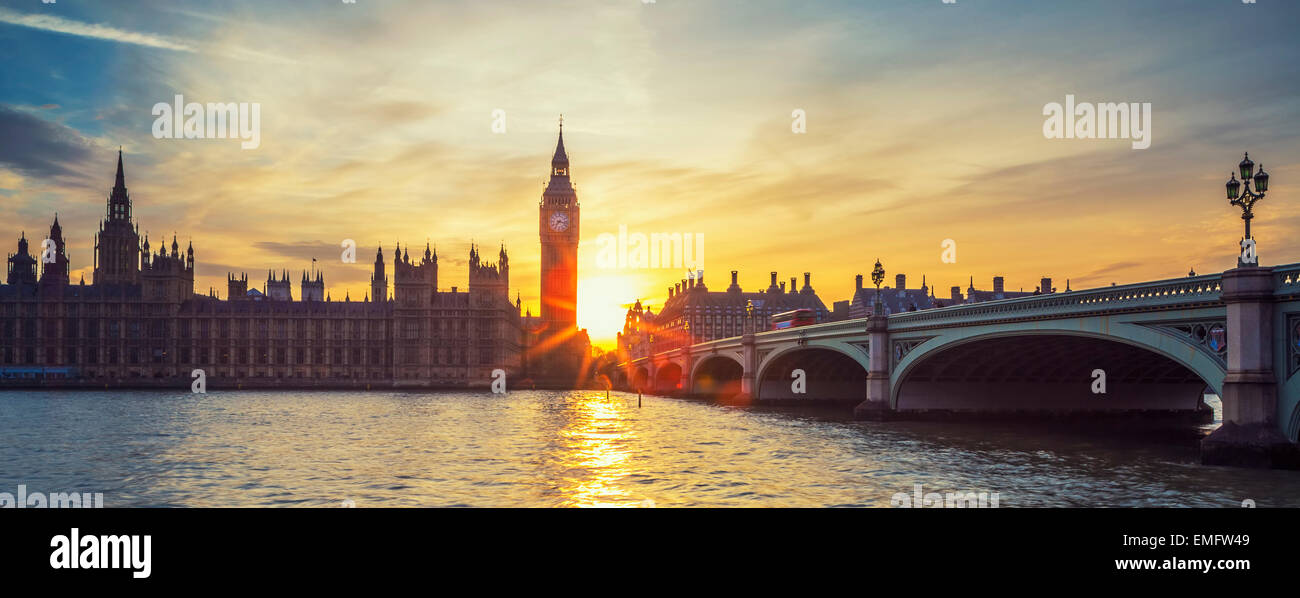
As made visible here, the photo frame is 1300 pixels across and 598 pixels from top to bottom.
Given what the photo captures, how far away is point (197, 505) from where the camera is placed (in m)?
21.2

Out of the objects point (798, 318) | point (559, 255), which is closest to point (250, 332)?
point (559, 255)

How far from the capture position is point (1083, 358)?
42094mm

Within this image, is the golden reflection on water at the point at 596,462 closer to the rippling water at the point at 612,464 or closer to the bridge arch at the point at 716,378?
the rippling water at the point at 612,464

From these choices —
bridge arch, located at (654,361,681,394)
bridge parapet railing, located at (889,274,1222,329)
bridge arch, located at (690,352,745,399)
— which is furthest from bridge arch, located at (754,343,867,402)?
bridge arch, located at (654,361,681,394)

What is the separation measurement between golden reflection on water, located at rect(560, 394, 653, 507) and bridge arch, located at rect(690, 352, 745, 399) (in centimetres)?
3311

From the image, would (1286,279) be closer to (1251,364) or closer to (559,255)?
(1251,364)

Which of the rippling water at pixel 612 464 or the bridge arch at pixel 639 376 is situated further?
the bridge arch at pixel 639 376

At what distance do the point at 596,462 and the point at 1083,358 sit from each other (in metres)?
25.8

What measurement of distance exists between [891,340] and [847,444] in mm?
11210

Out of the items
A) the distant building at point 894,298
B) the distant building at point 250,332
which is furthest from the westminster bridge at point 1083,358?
the distant building at point 250,332

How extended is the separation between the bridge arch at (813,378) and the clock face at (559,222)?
104072mm

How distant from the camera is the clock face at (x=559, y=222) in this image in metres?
170
